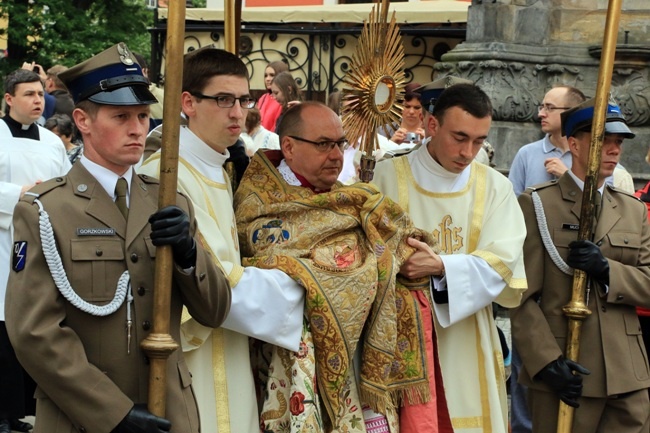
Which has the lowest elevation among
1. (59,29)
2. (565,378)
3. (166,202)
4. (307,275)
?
(565,378)

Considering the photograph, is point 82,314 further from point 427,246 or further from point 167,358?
point 427,246

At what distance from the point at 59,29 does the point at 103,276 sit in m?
18.1

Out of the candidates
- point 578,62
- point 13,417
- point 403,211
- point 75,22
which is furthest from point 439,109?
point 75,22

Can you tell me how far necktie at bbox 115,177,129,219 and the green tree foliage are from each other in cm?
1660

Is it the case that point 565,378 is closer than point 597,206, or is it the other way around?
point 565,378

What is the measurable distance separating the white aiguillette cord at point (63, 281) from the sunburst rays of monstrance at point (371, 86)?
1.62 metres

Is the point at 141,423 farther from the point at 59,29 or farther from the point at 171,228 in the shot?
the point at 59,29

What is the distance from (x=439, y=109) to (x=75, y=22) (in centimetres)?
1693

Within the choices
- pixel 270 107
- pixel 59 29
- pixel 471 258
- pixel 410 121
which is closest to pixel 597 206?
pixel 471 258

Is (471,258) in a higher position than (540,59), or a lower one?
lower

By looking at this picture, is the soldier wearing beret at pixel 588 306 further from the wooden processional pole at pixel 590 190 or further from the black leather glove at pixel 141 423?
the black leather glove at pixel 141 423

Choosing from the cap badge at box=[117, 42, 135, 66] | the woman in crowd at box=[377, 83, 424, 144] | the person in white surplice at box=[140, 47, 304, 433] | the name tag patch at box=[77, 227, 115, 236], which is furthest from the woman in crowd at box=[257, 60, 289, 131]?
the name tag patch at box=[77, 227, 115, 236]

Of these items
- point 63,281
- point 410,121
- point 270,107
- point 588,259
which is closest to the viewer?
point 63,281

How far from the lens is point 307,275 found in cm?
417
